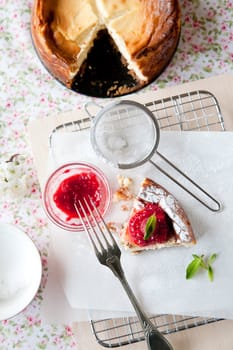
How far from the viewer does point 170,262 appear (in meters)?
2.00

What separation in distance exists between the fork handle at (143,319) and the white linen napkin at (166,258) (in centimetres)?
5

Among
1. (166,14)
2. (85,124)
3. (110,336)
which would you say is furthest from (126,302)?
(166,14)

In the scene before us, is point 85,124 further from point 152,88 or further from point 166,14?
point 166,14

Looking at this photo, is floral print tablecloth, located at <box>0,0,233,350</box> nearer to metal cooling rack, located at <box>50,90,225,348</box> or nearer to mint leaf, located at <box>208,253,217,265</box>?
metal cooling rack, located at <box>50,90,225,348</box>

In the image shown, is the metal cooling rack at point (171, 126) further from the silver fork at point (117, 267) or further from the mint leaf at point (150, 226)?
the mint leaf at point (150, 226)

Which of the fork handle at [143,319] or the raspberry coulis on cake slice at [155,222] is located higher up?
the raspberry coulis on cake slice at [155,222]

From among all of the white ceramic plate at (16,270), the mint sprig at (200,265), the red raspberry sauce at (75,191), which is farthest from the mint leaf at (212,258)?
the white ceramic plate at (16,270)

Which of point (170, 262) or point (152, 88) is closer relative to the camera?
point (170, 262)

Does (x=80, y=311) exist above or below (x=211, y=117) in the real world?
below

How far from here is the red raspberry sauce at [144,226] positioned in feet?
6.38

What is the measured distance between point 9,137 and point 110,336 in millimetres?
640

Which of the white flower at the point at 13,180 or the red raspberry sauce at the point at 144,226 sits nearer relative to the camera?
the red raspberry sauce at the point at 144,226

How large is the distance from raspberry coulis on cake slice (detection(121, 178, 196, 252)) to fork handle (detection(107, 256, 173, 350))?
7cm

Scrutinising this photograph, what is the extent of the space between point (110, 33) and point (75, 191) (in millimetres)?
525
